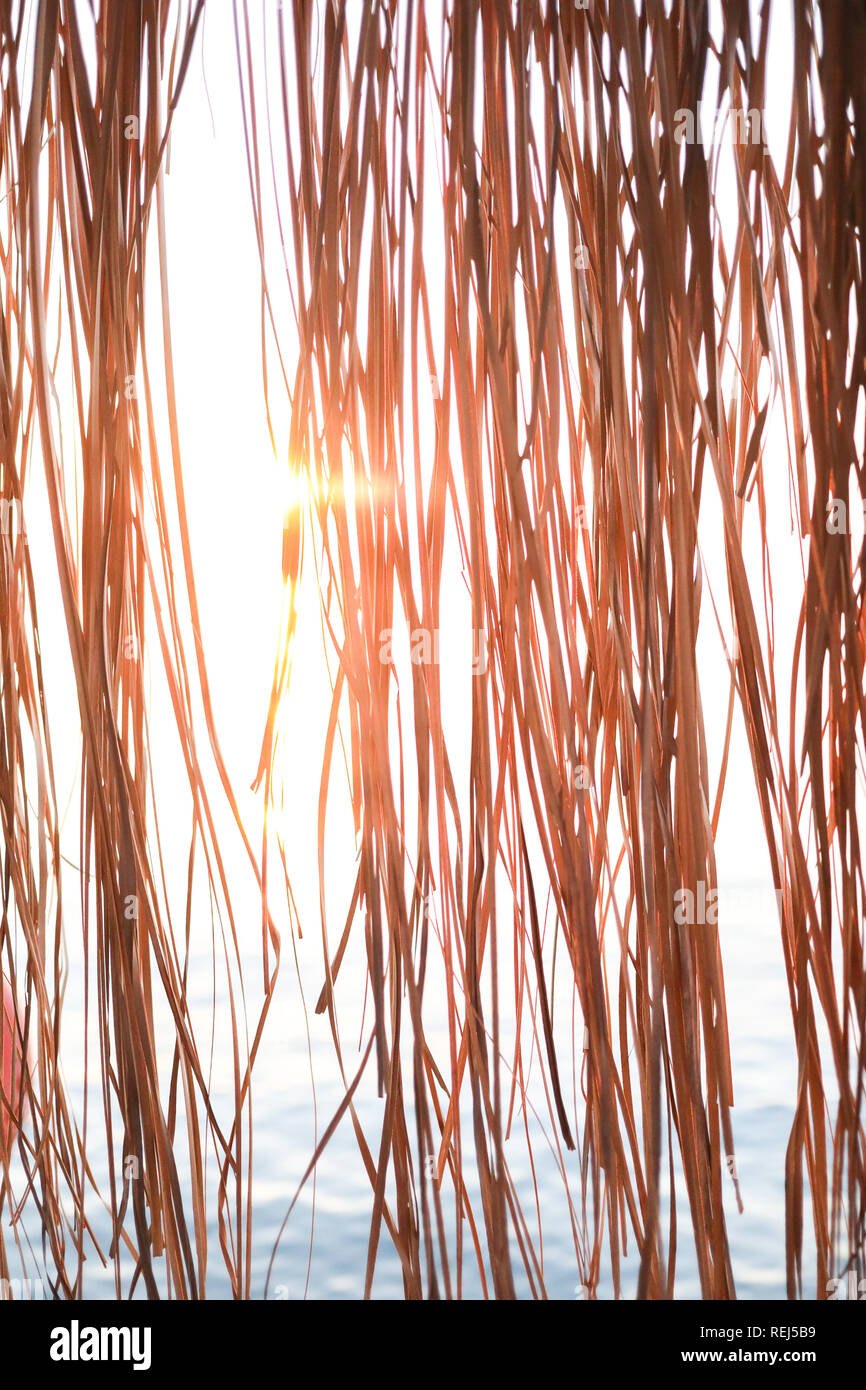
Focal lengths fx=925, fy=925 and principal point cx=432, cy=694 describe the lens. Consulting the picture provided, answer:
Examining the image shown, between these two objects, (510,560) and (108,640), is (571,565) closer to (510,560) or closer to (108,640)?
(510,560)

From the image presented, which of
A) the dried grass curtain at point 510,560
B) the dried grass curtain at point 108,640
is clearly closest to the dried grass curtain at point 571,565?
the dried grass curtain at point 510,560

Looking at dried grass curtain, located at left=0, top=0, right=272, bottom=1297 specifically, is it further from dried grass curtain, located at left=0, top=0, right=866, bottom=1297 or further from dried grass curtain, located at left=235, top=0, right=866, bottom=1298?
dried grass curtain, located at left=235, top=0, right=866, bottom=1298

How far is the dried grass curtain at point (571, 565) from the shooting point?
1.01 meters

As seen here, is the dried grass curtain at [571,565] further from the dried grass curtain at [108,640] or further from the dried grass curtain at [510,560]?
the dried grass curtain at [108,640]

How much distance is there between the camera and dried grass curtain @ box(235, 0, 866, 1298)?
1.01 m

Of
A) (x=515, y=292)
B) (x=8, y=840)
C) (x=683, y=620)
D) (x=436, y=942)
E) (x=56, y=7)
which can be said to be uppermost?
(x=56, y=7)

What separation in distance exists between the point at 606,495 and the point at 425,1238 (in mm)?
846

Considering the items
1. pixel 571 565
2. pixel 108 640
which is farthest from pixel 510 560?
pixel 108 640

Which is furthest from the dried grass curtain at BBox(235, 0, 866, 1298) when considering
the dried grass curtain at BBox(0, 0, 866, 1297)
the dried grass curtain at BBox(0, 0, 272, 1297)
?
the dried grass curtain at BBox(0, 0, 272, 1297)

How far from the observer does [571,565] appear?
103 centimetres
